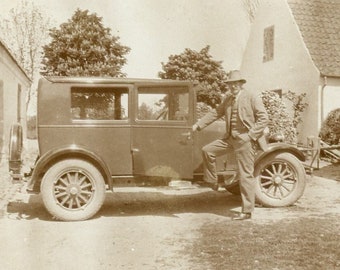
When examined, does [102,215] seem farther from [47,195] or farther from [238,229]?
[238,229]

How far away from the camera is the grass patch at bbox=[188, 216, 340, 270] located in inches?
189

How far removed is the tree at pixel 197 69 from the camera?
100 feet

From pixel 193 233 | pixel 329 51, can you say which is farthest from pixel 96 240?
pixel 329 51

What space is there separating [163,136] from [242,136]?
1.07 m

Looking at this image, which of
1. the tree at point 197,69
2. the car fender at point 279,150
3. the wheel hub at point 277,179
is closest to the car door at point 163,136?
the car fender at point 279,150

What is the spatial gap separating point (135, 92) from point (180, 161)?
3.64 feet

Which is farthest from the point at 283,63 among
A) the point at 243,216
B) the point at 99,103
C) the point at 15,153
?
the point at 15,153

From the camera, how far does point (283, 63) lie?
20.4 metres

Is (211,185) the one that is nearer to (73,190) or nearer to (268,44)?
(73,190)

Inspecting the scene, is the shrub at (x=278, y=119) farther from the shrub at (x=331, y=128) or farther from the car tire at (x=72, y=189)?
the car tire at (x=72, y=189)

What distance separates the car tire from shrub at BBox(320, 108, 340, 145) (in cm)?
1151

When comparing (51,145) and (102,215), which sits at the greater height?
(51,145)

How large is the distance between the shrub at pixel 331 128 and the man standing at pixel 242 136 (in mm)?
10393

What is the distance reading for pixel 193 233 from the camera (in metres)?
6.12
